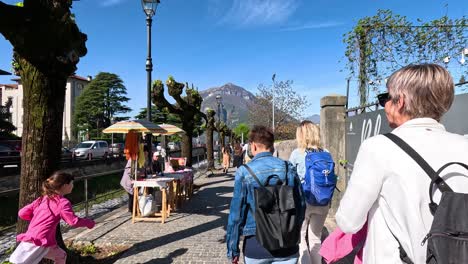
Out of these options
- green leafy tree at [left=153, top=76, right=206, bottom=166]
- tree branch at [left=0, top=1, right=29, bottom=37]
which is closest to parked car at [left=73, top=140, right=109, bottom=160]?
green leafy tree at [left=153, top=76, right=206, bottom=166]

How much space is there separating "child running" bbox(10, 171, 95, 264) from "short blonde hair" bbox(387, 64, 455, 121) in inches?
140

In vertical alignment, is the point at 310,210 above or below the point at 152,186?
above

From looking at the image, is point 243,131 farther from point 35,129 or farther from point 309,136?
point 35,129

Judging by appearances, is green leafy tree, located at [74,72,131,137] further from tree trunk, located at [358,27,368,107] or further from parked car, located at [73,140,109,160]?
tree trunk, located at [358,27,368,107]

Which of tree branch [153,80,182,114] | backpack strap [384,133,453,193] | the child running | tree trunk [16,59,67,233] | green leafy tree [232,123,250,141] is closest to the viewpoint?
backpack strap [384,133,453,193]

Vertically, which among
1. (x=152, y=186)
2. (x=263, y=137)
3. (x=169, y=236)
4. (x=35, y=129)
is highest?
(x=35, y=129)

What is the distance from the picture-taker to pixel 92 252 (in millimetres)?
5926

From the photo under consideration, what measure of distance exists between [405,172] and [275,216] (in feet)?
4.81

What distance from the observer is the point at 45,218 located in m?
3.83

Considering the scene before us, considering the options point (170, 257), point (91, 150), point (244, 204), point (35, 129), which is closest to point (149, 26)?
point (35, 129)

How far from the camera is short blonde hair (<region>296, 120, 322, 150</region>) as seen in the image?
4656mm

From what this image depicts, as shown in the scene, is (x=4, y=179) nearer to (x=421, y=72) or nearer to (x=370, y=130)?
(x=370, y=130)

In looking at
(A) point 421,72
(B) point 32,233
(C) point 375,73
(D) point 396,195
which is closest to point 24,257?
(B) point 32,233

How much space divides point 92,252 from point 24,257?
2.34 metres
